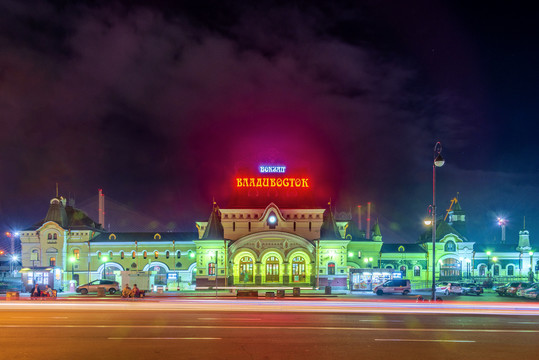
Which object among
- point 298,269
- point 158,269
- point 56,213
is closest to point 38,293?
point 158,269

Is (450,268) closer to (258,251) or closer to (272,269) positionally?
(272,269)

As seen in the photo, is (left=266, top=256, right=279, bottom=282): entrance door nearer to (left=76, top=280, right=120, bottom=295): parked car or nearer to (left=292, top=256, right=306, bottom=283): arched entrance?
(left=292, top=256, right=306, bottom=283): arched entrance

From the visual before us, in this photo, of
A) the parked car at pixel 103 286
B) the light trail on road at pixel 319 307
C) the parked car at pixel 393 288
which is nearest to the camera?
the light trail on road at pixel 319 307

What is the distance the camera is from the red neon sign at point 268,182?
6744 cm

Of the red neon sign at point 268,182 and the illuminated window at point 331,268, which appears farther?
the red neon sign at point 268,182

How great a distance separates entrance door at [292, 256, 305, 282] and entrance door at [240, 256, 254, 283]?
5.39m

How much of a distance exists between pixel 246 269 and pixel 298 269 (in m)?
6.66

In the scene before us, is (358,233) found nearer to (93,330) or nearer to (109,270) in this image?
(109,270)

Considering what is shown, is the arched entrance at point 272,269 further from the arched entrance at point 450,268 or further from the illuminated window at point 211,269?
the arched entrance at point 450,268

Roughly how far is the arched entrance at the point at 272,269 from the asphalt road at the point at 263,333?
34898 mm

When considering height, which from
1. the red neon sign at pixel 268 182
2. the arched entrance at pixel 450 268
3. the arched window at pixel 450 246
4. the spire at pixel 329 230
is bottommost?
the arched entrance at pixel 450 268

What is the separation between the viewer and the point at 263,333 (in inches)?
747

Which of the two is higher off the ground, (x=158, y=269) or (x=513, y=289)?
(x=513, y=289)

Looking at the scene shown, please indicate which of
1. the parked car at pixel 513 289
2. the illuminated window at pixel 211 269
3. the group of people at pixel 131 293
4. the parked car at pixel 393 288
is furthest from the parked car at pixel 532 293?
the group of people at pixel 131 293
